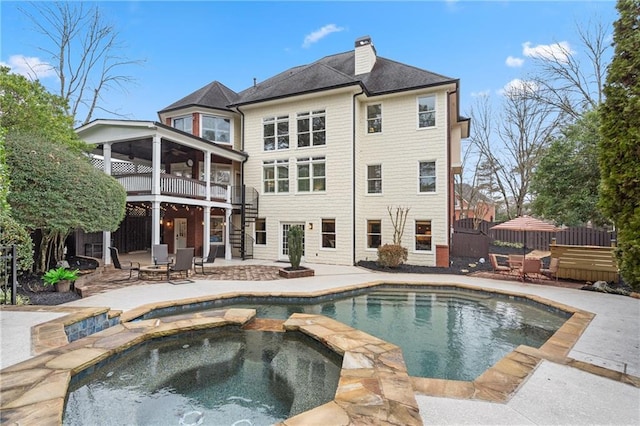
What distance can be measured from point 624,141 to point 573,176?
10196 mm

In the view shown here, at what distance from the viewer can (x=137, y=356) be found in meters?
4.21

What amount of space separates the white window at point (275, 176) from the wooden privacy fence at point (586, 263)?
11198mm

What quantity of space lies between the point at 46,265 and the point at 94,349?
264 inches

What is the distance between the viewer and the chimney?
1538cm

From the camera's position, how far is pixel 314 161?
1440cm

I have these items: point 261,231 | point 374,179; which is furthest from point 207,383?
point 261,231

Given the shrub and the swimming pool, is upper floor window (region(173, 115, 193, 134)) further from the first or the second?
the swimming pool

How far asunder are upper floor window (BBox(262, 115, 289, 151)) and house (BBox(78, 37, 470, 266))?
0.05m

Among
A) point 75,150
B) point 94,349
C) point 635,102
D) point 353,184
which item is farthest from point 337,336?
point 75,150

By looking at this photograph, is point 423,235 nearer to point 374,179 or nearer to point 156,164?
point 374,179

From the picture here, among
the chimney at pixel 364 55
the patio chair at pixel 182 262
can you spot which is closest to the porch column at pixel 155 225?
the patio chair at pixel 182 262

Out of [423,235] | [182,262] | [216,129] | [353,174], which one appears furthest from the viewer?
[216,129]

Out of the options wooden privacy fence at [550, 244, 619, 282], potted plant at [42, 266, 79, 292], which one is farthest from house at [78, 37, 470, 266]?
potted plant at [42, 266, 79, 292]

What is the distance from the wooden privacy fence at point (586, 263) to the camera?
8.69 m
